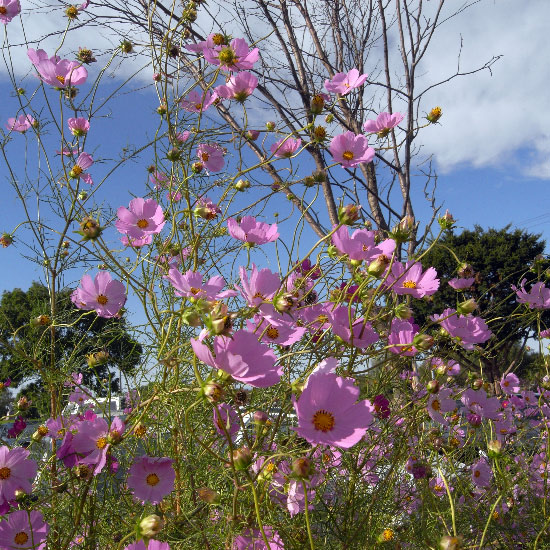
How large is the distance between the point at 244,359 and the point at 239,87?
64 cm

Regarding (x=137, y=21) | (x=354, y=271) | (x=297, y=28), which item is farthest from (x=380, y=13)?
(x=354, y=271)

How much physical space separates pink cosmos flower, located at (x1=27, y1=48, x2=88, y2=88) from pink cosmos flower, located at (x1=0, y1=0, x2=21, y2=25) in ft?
0.67

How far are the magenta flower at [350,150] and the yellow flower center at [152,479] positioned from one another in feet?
2.08

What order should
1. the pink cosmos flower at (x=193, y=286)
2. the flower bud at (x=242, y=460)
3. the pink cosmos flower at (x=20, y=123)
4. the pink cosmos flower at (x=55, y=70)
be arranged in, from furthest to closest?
1. the pink cosmos flower at (x=20, y=123)
2. the pink cosmos flower at (x=55, y=70)
3. the pink cosmos flower at (x=193, y=286)
4. the flower bud at (x=242, y=460)

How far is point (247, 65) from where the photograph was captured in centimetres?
98

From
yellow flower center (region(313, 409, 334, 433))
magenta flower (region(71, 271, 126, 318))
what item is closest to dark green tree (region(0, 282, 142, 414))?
magenta flower (region(71, 271, 126, 318))

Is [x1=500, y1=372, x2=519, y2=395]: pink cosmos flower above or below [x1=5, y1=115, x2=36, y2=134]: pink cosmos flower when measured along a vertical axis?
below

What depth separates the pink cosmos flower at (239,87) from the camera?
0.96m

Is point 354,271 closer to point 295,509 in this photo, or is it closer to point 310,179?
point 295,509

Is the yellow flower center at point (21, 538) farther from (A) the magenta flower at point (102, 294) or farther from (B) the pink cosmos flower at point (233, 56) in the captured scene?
(B) the pink cosmos flower at point (233, 56)

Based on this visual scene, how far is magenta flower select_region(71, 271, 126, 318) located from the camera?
32.4 inches

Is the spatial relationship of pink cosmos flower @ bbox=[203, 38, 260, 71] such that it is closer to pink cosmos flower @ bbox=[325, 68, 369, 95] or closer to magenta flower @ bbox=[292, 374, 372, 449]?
pink cosmos flower @ bbox=[325, 68, 369, 95]

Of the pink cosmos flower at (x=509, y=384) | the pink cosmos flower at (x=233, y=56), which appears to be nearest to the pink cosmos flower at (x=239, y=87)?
the pink cosmos flower at (x=233, y=56)

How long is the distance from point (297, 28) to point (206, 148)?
160 centimetres
